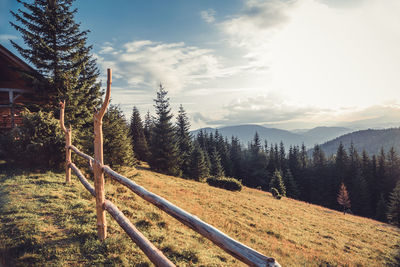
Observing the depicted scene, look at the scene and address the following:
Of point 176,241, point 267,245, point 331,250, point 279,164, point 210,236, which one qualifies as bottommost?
point 279,164

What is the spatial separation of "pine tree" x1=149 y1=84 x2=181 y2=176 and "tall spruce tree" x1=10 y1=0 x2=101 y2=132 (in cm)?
1531

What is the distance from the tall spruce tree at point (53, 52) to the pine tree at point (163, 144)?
1531cm

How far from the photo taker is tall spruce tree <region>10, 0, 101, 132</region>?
1311 centimetres

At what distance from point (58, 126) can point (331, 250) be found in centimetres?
1664

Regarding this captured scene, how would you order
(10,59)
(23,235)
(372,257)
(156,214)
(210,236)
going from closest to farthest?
1. (210,236)
2. (23,235)
3. (156,214)
4. (372,257)
5. (10,59)

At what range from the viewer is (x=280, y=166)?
69688mm

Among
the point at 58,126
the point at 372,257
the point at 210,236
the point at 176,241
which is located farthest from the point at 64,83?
the point at 372,257

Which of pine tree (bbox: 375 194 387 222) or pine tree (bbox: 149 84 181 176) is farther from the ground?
pine tree (bbox: 149 84 181 176)

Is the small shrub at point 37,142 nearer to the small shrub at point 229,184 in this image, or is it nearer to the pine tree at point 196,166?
the small shrub at point 229,184

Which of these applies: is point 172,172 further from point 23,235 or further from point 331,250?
point 23,235

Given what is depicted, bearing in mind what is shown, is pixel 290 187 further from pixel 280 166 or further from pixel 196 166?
pixel 196 166

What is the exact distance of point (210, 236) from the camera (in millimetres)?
2572

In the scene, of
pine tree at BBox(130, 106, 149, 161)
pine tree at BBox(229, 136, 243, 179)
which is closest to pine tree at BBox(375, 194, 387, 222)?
pine tree at BBox(229, 136, 243, 179)

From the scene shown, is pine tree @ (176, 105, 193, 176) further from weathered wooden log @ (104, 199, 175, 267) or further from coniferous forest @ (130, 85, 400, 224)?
weathered wooden log @ (104, 199, 175, 267)
